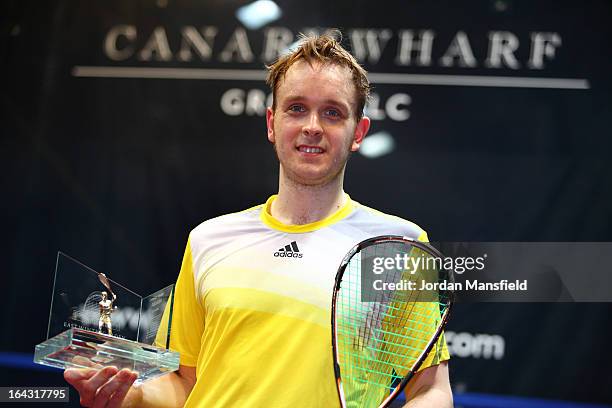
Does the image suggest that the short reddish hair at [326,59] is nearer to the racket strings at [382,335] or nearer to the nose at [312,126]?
the nose at [312,126]

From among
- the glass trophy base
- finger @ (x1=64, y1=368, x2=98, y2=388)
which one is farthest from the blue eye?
finger @ (x1=64, y1=368, x2=98, y2=388)

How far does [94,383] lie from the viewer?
1.51 meters

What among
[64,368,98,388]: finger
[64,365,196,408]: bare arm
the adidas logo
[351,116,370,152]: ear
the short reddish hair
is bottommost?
[64,365,196,408]: bare arm

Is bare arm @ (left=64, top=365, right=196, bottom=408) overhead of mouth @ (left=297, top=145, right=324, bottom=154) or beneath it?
beneath

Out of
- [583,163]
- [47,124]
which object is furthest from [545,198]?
[47,124]

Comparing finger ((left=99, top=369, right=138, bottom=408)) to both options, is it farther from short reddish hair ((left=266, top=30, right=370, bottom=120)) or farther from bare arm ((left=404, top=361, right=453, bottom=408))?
short reddish hair ((left=266, top=30, right=370, bottom=120))

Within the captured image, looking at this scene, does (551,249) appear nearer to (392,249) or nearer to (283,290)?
(392,249)

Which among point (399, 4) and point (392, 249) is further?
point (399, 4)

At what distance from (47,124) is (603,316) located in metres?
2.13

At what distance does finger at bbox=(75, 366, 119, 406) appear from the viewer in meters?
1.50

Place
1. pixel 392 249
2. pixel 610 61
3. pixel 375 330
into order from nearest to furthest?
pixel 375 330, pixel 392 249, pixel 610 61

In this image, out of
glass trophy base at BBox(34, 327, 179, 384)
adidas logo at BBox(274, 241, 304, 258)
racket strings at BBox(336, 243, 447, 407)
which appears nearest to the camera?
glass trophy base at BBox(34, 327, 179, 384)

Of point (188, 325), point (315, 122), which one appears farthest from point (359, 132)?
point (188, 325)

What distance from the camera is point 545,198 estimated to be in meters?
2.84
